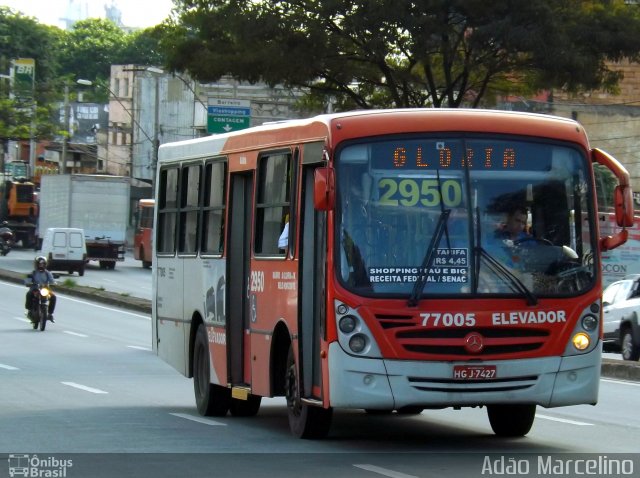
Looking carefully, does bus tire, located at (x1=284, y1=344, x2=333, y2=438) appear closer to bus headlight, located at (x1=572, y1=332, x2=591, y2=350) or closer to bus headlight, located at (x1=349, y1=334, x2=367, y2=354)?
bus headlight, located at (x1=349, y1=334, x2=367, y2=354)

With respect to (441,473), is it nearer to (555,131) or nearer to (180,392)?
(555,131)

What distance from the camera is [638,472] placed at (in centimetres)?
1032

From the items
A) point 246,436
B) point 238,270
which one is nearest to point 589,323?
point 246,436

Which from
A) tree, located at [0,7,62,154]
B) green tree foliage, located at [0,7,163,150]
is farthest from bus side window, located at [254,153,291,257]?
tree, located at [0,7,62,154]

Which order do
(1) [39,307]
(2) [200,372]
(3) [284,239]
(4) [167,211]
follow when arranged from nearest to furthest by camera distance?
(3) [284,239], (2) [200,372], (4) [167,211], (1) [39,307]

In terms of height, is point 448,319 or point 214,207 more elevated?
point 214,207

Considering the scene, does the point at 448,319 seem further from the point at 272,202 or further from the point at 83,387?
the point at 83,387

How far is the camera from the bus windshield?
11430mm

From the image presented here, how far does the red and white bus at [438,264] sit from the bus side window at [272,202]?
0.47 feet

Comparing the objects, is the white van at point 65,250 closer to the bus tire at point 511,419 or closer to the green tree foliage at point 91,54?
the bus tire at point 511,419

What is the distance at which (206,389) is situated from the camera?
50.4 feet

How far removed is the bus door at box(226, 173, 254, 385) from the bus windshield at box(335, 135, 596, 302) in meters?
2.75

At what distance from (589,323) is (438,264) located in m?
1.28

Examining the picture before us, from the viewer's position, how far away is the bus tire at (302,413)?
12344 millimetres
